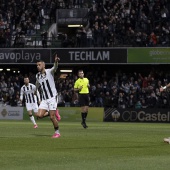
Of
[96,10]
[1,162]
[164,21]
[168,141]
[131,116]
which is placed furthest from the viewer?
[96,10]

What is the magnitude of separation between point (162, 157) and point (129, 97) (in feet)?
99.6

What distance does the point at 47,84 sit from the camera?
69.4 ft

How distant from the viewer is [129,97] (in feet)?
146

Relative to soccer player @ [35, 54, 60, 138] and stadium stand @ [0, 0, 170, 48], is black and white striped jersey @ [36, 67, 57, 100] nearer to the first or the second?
soccer player @ [35, 54, 60, 138]

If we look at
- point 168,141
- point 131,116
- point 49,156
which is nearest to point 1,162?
point 49,156

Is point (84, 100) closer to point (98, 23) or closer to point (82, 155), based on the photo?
point (82, 155)

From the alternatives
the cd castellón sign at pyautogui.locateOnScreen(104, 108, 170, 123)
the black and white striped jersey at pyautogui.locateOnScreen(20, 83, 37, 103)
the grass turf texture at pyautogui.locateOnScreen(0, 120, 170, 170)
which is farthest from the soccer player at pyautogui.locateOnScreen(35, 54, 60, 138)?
the cd castellón sign at pyautogui.locateOnScreen(104, 108, 170, 123)

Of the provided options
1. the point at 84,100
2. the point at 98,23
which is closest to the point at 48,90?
the point at 84,100

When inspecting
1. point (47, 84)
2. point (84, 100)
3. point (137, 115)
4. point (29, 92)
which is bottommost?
point (137, 115)

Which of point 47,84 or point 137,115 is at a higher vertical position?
point 47,84

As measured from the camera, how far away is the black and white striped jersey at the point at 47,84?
2112cm

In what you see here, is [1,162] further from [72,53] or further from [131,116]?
[72,53]

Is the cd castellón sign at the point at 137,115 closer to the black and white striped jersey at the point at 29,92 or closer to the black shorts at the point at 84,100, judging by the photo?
the black and white striped jersey at the point at 29,92

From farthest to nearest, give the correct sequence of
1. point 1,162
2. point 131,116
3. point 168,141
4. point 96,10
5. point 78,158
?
1. point 96,10
2. point 131,116
3. point 168,141
4. point 78,158
5. point 1,162
